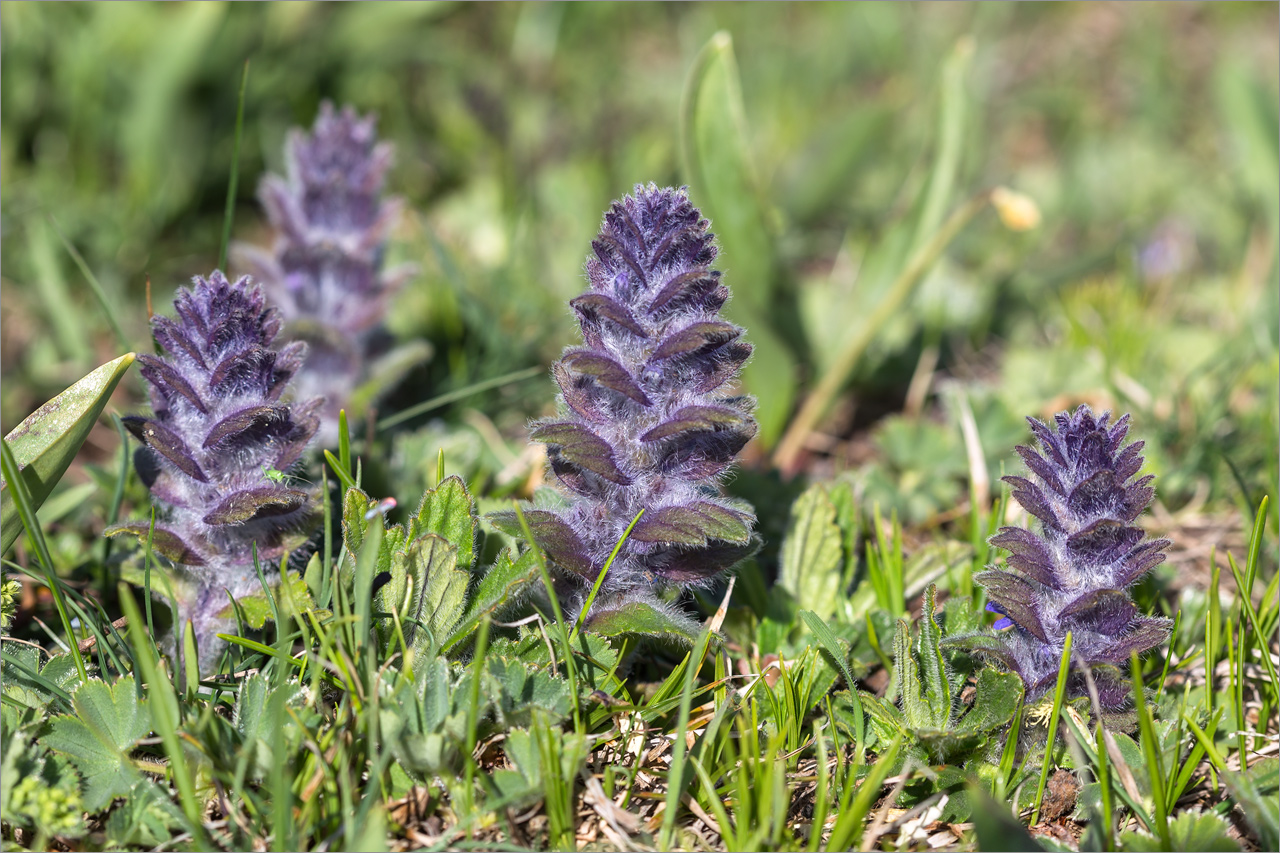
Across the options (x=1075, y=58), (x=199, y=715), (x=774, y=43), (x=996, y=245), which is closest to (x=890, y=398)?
(x=996, y=245)

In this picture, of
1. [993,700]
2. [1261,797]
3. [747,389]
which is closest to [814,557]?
[993,700]

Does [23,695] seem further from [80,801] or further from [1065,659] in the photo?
[1065,659]

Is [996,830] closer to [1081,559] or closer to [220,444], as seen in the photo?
[1081,559]

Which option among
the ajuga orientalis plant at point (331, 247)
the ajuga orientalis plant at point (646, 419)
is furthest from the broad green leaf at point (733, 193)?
the ajuga orientalis plant at point (646, 419)

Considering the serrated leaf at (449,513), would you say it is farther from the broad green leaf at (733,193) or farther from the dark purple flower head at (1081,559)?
the broad green leaf at (733,193)

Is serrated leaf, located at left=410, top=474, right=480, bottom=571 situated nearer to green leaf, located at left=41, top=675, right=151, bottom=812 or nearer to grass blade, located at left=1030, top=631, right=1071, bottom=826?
green leaf, located at left=41, top=675, right=151, bottom=812

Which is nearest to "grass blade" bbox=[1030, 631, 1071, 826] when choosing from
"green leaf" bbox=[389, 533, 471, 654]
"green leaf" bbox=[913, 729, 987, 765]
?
"green leaf" bbox=[913, 729, 987, 765]
